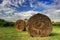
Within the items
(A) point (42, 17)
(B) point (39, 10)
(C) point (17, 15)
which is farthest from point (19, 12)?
(A) point (42, 17)

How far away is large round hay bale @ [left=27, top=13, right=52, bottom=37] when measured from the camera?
6066mm

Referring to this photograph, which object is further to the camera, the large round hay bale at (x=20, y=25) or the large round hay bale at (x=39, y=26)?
the large round hay bale at (x=20, y=25)

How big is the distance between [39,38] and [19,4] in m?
2.45

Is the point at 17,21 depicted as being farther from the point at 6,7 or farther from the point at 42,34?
the point at 42,34

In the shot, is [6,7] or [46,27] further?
[6,7]

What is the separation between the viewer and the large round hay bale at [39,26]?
239 inches

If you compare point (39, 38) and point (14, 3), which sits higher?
point (14, 3)

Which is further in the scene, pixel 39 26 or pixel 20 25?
pixel 20 25

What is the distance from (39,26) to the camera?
6.16 meters

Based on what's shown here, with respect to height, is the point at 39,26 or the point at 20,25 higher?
the point at 39,26

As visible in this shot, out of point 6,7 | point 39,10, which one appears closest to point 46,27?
point 39,10

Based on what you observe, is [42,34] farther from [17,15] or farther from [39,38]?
[17,15]

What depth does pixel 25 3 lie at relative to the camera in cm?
787

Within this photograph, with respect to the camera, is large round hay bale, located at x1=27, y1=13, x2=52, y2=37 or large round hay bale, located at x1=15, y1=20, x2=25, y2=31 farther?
large round hay bale, located at x1=15, y1=20, x2=25, y2=31
